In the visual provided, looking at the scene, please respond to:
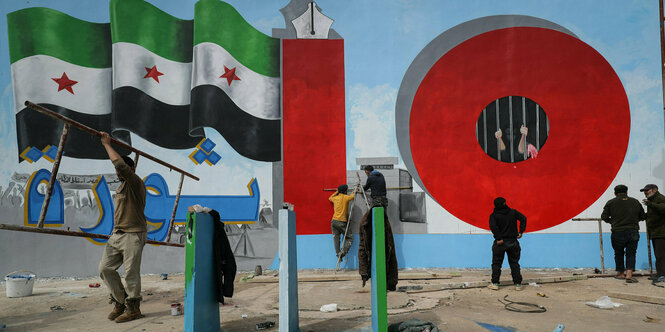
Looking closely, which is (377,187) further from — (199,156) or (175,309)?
(175,309)

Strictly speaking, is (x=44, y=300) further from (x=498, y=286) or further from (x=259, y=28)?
(x=498, y=286)

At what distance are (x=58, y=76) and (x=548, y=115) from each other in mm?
9507

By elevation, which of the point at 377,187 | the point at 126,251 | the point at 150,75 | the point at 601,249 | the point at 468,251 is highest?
the point at 150,75

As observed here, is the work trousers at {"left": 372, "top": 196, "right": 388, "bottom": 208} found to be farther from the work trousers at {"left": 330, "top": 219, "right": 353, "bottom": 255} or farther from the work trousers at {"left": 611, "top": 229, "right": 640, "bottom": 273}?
the work trousers at {"left": 611, "top": 229, "right": 640, "bottom": 273}

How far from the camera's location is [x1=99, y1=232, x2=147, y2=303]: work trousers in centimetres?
441

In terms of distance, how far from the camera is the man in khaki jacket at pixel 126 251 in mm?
4410

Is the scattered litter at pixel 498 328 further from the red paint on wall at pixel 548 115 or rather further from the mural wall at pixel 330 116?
the red paint on wall at pixel 548 115

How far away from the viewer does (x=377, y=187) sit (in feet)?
25.4

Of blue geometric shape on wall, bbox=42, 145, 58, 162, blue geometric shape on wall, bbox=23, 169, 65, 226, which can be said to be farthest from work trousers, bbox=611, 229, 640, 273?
blue geometric shape on wall, bbox=42, 145, 58, 162

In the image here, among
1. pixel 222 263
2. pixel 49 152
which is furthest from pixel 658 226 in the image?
pixel 49 152

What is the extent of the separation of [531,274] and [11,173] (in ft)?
31.9

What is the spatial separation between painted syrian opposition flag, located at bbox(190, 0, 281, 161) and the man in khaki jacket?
3.84m

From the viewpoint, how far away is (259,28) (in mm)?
8469

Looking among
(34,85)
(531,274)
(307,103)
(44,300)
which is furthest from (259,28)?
(531,274)
